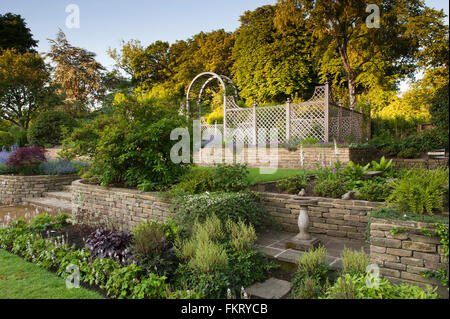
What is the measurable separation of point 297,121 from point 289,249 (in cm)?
686

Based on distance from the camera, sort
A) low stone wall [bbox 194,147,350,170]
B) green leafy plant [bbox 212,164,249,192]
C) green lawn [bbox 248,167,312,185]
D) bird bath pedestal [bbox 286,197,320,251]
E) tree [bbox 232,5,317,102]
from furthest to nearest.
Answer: tree [bbox 232,5,317,102]
low stone wall [bbox 194,147,350,170]
green lawn [bbox 248,167,312,185]
green leafy plant [bbox 212,164,249,192]
bird bath pedestal [bbox 286,197,320,251]

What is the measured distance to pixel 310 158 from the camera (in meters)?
7.79

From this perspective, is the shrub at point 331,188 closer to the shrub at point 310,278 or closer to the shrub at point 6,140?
the shrub at point 310,278

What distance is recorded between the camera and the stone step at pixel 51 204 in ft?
22.1

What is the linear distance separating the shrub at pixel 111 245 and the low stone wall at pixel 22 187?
5.81 meters

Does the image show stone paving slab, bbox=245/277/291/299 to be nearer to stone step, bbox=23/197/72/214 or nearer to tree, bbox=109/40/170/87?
stone step, bbox=23/197/72/214

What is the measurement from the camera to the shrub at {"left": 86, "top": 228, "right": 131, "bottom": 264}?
10.6 feet

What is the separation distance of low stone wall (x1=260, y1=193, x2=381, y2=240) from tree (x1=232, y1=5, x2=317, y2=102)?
10953 mm

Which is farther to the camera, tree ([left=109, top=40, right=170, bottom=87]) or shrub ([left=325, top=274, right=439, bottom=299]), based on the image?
tree ([left=109, top=40, right=170, bottom=87])

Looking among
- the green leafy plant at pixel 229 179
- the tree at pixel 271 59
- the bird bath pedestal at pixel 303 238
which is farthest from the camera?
the tree at pixel 271 59

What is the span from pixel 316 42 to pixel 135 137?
11.7m

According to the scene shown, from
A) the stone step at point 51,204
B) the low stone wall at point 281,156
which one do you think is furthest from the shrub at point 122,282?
the stone step at point 51,204

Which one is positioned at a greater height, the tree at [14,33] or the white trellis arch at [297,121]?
the tree at [14,33]

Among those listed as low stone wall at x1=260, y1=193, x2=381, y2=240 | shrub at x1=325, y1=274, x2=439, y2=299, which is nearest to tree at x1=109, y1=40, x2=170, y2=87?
low stone wall at x1=260, y1=193, x2=381, y2=240
